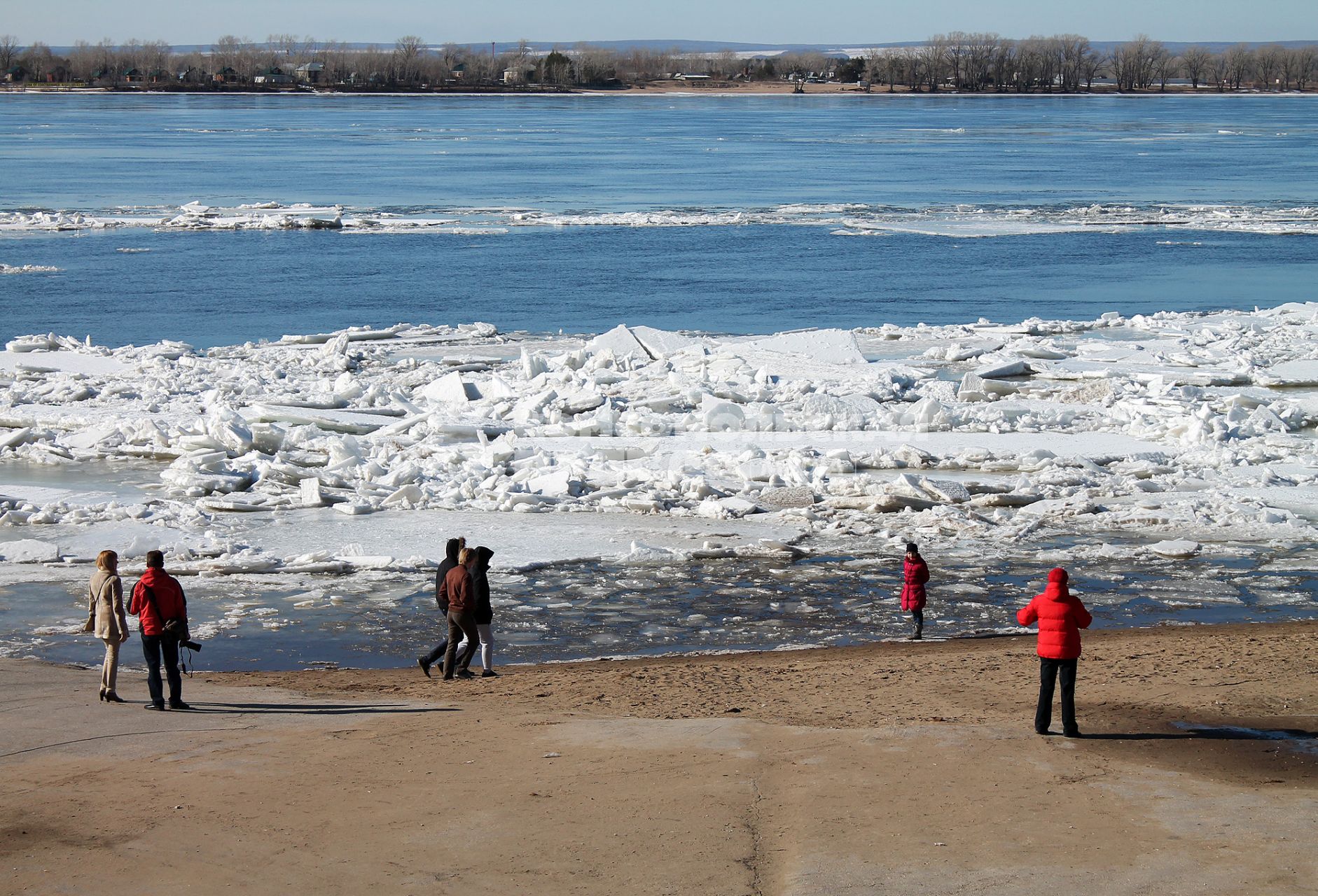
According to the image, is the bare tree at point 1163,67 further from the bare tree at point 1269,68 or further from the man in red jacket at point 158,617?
the man in red jacket at point 158,617

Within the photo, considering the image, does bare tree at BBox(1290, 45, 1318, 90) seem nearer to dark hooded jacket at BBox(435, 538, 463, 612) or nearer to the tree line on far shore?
the tree line on far shore

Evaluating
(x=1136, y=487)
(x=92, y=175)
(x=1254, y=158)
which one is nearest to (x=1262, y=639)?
(x=1136, y=487)

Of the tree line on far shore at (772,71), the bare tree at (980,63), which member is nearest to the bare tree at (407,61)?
the tree line on far shore at (772,71)

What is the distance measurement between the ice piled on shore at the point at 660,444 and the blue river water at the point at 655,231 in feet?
17.0

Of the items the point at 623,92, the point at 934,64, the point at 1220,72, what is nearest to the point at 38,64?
the point at 623,92

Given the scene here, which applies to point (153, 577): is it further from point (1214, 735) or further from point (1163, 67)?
point (1163, 67)

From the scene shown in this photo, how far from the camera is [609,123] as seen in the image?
99.8m

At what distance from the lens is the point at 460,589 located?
361 inches

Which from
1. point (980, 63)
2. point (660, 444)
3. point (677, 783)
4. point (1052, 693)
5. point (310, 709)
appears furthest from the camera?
point (980, 63)

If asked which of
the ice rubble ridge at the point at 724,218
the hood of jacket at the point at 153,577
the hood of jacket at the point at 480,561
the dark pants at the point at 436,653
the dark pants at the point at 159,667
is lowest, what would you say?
the dark pants at the point at 436,653

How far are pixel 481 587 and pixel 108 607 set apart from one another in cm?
232

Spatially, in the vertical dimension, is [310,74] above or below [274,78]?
above

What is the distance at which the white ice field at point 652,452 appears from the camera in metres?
13.5

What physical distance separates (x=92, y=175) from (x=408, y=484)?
4693 cm
